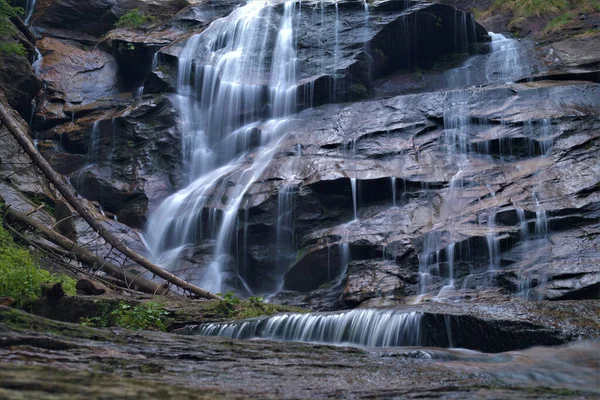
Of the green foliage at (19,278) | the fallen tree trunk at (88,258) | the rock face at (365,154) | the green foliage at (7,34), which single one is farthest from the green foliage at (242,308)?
the green foliage at (7,34)

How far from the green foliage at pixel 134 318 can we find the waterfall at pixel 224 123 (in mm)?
4978

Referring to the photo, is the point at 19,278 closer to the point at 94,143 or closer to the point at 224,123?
the point at 94,143

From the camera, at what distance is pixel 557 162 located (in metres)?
12.2

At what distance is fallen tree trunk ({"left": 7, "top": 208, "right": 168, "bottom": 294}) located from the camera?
9.80m

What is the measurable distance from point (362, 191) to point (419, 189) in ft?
4.27

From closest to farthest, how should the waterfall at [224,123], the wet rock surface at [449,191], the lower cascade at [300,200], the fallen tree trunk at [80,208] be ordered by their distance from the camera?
the lower cascade at [300,200]
the fallen tree trunk at [80,208]
the wet rock surface at [449,191]
the waterfall at [224,123]

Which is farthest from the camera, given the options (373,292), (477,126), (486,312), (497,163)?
(477,126)

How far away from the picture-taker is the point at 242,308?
870 cm

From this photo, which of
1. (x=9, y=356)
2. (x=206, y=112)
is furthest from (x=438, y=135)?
(x=9, y=356)

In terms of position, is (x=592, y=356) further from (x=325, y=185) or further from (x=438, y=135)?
(x=438, y=135)

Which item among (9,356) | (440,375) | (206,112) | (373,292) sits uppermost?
(206,112)

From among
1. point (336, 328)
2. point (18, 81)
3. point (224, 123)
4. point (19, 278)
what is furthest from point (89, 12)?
point (336, 328)

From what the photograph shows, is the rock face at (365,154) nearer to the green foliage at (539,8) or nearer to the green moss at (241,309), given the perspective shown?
the green moss at (241,309)

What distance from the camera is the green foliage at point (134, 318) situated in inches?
291
